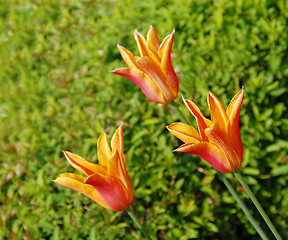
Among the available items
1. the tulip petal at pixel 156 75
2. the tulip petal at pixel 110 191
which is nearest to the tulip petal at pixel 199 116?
the tulip petal at pixel 156 75

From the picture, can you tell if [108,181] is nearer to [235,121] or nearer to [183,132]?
[183,132]

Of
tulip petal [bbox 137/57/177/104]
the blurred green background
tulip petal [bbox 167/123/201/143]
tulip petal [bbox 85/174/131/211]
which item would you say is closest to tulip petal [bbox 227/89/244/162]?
tulip petal [bbox 167/123/201/143]

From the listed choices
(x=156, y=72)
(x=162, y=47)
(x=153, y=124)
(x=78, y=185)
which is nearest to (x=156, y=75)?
(x=156, y=72)

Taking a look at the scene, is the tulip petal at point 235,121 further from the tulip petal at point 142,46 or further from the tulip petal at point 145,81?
the tulip petal at point 142,46

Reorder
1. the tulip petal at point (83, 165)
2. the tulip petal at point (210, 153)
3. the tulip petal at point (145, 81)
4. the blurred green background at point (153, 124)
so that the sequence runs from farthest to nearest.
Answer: the blurred green background at point (153, 124), the tulip petal at point (145, 81), the tulip petal at point (83, 165), the tulip petal at point (210, 153)

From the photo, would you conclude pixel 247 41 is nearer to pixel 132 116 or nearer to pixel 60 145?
pixel 132 116

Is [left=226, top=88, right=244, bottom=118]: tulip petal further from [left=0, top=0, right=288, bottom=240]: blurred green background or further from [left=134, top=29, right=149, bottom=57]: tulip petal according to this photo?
[left=0, top=0, right=288, bottom=240]: blurred green background

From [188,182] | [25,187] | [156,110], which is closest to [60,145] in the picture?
[25,187]
